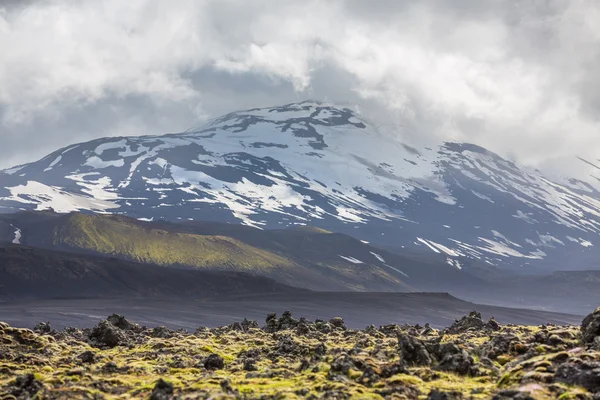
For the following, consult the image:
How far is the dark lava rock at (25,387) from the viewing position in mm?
28078

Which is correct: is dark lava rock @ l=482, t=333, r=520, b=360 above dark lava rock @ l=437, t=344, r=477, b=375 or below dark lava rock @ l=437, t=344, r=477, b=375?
above

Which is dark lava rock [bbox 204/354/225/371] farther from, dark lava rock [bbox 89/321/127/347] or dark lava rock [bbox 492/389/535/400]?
dark lava rock [bbox 492/389/535/400]

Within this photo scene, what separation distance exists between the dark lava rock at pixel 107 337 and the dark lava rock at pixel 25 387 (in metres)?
24.4

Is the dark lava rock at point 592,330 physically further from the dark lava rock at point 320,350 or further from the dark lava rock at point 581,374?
the dark lava rock at point 320,350

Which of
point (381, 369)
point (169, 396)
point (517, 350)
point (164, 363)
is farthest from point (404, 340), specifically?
point (164, 363)

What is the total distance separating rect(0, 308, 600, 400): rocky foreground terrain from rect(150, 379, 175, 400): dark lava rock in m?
0.04

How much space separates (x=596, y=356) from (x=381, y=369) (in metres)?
8.48

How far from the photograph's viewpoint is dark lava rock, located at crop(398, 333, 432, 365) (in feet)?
106

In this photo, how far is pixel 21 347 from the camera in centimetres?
4619

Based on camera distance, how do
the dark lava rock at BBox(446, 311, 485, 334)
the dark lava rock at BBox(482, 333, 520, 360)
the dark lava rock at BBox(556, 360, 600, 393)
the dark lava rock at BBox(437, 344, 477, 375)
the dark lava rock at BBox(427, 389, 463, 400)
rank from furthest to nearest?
the dark lava rock at BBox(446, 311, 485, 334), the dark lava rock at BBox(482, 333, 520, 360), the dark lava rock at BBox(437, 344, 477, 375), the dark lava rock at BBox(556, 360, 600, 393), the dark lava rock at BBox(427, 389, 463, 400)

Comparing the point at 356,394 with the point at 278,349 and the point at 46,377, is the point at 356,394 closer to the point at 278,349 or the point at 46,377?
the point at 46,377

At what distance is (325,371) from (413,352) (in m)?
4.05

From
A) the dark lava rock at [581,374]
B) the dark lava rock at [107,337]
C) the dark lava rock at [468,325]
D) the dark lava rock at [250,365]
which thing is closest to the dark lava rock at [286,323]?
the dark lava rock at [468,325]

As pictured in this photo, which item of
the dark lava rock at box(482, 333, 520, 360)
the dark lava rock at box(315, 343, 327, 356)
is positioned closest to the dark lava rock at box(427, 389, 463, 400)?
the dark lava rock at box(482, 333, 520, 360)
